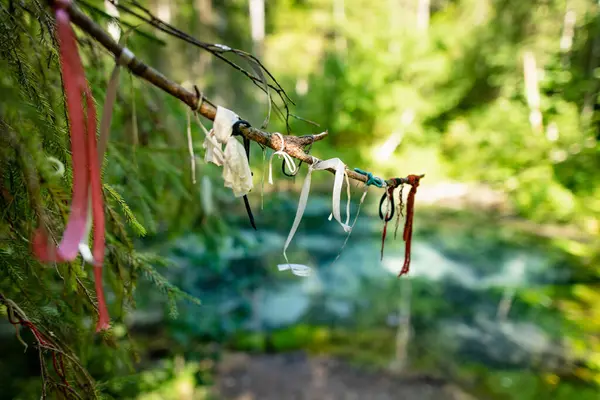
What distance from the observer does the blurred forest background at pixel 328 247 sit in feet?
3.46

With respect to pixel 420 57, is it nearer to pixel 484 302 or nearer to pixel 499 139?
pixel 499 139

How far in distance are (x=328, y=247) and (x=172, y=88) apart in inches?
394

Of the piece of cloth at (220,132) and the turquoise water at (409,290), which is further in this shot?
the turquoise water at (409,290)

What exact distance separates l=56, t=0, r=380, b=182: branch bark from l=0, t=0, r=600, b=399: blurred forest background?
0.35 feet

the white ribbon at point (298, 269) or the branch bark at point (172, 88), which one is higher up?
the branch bark at point (172, 88)

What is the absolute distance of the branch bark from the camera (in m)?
0.67

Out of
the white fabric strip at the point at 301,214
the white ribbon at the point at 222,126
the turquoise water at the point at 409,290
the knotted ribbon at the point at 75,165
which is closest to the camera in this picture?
the knotted ribbon at the point at 75,165

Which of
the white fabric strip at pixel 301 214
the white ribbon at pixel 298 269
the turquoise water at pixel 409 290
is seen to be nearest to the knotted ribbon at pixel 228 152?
the white fabric strip at pixel 301 214

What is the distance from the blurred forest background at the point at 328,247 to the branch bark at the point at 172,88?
106mm

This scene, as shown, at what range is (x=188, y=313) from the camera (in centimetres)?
391

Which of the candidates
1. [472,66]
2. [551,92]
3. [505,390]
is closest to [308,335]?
[505,390]

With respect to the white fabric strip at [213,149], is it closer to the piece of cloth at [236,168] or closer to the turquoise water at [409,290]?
the piece of cloth at [236,168]

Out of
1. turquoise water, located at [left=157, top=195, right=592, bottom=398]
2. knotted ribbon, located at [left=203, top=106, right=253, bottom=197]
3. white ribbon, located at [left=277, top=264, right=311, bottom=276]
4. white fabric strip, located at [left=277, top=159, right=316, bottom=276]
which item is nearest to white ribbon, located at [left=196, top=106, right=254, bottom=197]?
knotted ribbon, located at [left=203, top=106, right=253, bottom=197]

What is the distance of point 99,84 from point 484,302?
8.20 meters
